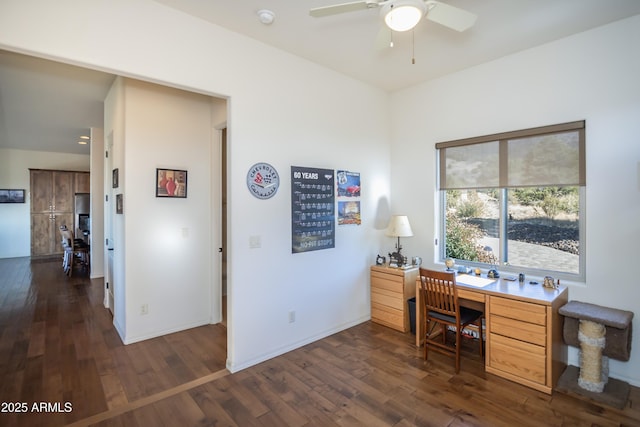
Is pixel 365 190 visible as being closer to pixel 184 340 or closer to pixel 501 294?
pixel 501 294

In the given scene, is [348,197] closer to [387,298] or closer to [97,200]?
[387,298]

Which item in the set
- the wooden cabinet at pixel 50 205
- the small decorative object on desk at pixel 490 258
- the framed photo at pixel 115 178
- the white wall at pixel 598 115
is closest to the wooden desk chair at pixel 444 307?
the small decorative object on desk at pixel 490 258

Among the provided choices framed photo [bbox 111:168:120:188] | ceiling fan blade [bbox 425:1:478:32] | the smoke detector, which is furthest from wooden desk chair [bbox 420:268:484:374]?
framed photo [bbox 111:168:120:188]

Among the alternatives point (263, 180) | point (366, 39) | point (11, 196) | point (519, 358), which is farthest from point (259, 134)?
point (11, 196)

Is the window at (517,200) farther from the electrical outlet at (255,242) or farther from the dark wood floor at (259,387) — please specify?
the electrical outlet at (255,242)

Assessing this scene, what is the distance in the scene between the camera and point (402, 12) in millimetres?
1850

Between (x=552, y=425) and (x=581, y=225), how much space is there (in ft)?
5.74

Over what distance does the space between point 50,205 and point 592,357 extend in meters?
11.5

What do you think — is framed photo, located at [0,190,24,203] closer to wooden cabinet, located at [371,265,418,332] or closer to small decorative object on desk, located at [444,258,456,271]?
wooden cabinet, located at [371,265,418,332]

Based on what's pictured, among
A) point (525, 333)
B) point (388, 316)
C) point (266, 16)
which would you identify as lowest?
point (388, 316)

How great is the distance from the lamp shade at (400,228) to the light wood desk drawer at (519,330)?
1.28 metres

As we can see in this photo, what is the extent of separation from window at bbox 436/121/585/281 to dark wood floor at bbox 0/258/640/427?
115 centimetres

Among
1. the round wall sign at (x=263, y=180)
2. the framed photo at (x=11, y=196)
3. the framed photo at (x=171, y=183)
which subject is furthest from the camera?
the framed photo at (x=11, y=196)

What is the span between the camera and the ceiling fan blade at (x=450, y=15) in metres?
1.88
